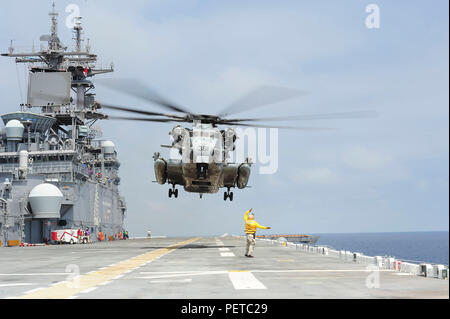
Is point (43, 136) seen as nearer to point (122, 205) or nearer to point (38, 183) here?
point (38, 183)

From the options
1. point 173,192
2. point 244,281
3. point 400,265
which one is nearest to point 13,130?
point 173,192

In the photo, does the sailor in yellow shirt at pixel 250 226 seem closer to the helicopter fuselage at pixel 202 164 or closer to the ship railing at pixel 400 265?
the ship railing at pixel 400 265

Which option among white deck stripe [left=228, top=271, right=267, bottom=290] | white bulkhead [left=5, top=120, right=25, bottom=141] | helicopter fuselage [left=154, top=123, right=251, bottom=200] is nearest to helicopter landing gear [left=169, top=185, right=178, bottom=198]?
helicopter fuselage [left=154, top=123, right=251, bottom=200]

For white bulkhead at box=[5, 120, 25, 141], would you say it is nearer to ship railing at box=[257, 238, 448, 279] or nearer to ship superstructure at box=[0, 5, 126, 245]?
ship superstructure at box=[0, 5, 126, 245]

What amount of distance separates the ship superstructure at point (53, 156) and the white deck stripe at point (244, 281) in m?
44.3

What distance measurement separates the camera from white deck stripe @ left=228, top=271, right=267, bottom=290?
1258 centimetres

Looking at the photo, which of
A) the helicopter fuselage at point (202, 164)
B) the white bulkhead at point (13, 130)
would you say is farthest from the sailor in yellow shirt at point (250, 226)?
the white bulkhead at point (13, 130)

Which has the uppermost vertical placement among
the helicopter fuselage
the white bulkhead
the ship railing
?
the white bulkhead

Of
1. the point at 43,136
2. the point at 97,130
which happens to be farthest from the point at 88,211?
the point at 97,130

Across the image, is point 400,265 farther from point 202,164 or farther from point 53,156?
point 53,156

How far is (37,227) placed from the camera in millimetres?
61344

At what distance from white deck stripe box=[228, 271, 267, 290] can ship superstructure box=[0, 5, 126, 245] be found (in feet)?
145

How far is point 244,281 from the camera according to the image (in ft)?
45.4

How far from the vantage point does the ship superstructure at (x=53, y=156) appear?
→ 193ft
